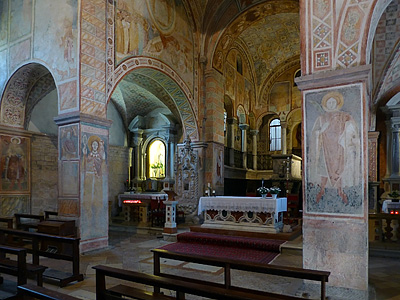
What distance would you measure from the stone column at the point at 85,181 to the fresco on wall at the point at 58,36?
4.39 ft

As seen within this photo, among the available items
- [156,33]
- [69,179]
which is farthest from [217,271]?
[156,33]

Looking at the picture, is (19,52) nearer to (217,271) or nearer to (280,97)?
(217,271)

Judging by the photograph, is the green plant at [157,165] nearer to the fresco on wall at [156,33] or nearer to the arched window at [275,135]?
the fresco on wall at [156,33]

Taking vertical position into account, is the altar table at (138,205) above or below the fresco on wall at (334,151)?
below

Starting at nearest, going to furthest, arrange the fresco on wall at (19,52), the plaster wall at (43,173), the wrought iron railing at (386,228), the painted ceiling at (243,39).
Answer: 1. the wrought iron railing at (386,228)
2. the fresco on wall at (19,52)
3. the plaster wall at (43,173)
4. the painted ceiling at (243,39)

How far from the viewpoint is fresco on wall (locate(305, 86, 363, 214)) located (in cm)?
521

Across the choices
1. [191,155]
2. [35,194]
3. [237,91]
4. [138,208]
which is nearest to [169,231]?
[138,208]

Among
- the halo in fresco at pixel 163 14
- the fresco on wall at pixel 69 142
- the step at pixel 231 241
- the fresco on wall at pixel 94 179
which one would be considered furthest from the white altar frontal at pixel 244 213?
the halo in fresco at pixel 163 14

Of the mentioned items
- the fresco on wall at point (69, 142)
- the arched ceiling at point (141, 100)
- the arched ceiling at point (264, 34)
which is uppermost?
the arched ceiling at point (264, 34)

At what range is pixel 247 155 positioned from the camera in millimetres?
19047

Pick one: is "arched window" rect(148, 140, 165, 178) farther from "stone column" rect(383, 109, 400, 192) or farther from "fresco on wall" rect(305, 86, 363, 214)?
"fresco on wall" rect(305, 86, 363, 214)

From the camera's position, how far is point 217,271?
252 inches

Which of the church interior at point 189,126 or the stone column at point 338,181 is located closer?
the stone column at point 338,181

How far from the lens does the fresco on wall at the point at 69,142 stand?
8055 mm
